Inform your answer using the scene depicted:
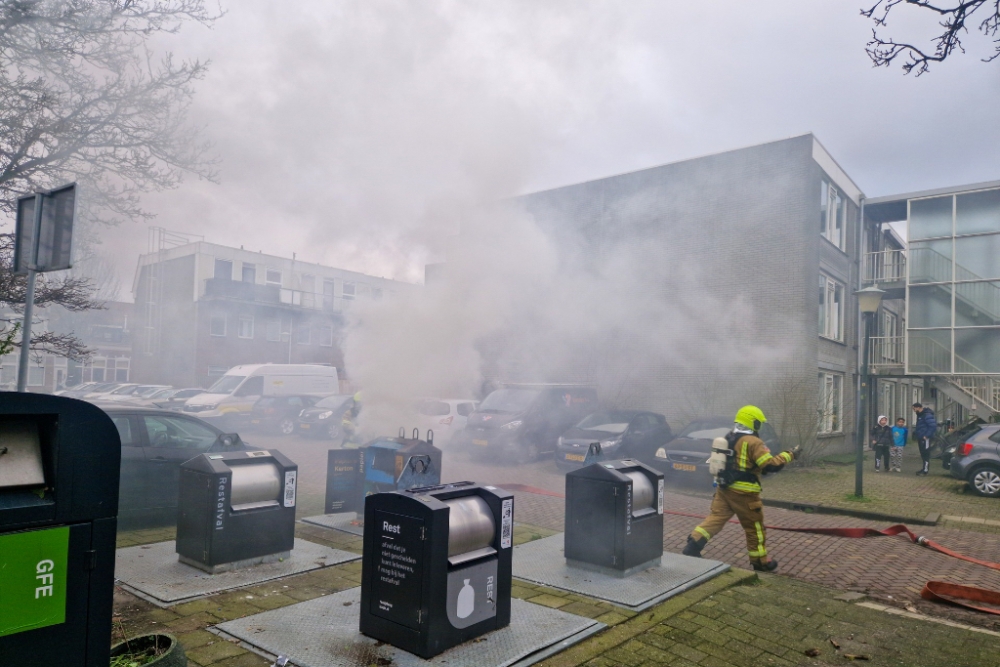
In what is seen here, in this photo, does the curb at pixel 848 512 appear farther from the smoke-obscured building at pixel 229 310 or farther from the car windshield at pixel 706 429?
the smoke-obscured building at pixel 229 310

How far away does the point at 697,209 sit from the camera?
1841 centimetres

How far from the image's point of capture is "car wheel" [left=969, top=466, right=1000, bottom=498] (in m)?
11.8

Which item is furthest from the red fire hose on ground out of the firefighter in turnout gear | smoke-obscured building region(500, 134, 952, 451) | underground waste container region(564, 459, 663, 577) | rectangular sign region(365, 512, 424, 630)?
smoke-obscured building region(500, 134, 952, 451)

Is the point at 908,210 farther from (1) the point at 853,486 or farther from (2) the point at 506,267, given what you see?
(2) the point at 506,267

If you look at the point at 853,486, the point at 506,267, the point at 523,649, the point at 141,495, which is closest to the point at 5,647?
the point at 523,649

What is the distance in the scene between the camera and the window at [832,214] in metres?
17.9

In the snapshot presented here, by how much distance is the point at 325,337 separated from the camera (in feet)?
88.8

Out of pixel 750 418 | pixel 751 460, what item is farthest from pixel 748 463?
pixel 750 418

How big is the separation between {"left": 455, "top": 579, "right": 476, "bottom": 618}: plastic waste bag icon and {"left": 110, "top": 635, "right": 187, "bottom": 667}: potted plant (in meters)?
1.52

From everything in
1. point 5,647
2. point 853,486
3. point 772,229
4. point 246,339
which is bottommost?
point 853,486

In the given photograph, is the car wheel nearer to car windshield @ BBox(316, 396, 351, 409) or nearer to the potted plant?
the potted plant

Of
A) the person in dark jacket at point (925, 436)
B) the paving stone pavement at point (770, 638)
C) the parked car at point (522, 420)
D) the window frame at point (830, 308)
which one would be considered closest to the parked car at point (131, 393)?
the parked car at point (522, 420)

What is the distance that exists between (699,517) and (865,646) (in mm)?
4703

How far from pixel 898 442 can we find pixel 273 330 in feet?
74.2
